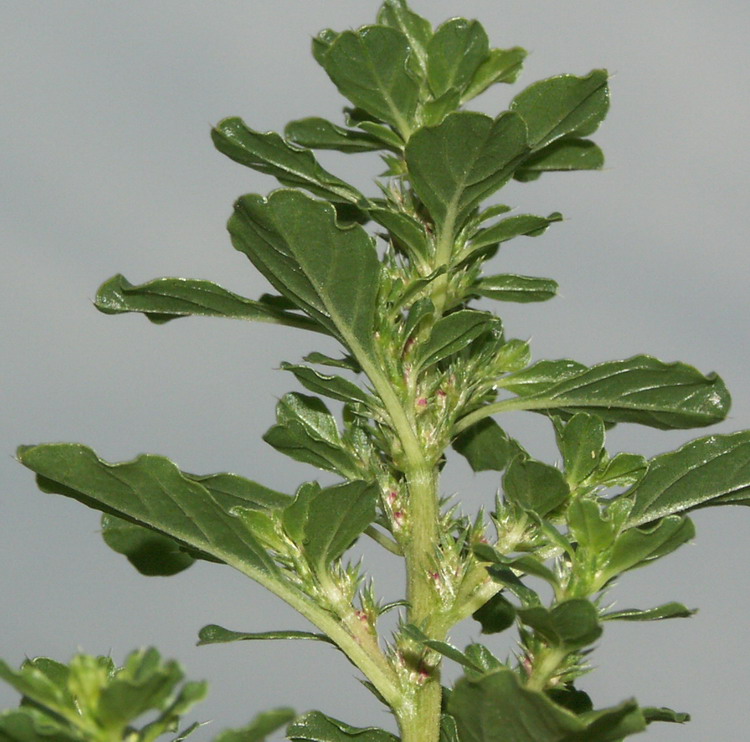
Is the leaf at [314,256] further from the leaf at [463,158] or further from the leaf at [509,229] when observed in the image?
the leaf at [509,229]

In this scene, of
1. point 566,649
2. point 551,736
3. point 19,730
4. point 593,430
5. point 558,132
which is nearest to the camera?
point 19,730

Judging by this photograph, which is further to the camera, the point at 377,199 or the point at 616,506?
the point at 377,199

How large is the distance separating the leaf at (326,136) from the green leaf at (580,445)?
103 centimetres

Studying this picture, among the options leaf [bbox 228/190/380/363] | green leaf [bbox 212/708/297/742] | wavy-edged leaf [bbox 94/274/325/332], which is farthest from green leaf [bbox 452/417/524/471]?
green leaf [bbox 212/708/297/742]

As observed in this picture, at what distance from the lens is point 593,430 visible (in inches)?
113

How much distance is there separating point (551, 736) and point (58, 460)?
1.22 meters

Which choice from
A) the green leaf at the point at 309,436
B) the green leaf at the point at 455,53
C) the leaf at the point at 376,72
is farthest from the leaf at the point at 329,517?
the green leaf at the point at 455,53

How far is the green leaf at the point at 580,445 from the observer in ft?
9.37

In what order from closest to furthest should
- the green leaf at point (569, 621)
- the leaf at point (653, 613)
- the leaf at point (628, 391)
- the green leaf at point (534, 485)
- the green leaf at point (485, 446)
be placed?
the green leaf at point (569, 621)
the leaf at point (653, 613)
the green leaf at point (534, 485)
the leaf at point (628, 391)
the green leaf at point (485, 446)

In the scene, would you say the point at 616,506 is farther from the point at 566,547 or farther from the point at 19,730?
the point at 19,730

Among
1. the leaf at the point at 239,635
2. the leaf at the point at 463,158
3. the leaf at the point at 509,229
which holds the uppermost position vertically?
the leaf at the point at 463,158

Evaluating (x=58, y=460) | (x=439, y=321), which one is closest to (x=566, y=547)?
(x=439, y=321)

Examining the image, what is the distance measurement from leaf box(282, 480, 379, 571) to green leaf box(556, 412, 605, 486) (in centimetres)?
52

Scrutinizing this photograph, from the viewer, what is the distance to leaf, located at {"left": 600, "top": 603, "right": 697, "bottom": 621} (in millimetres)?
2518
